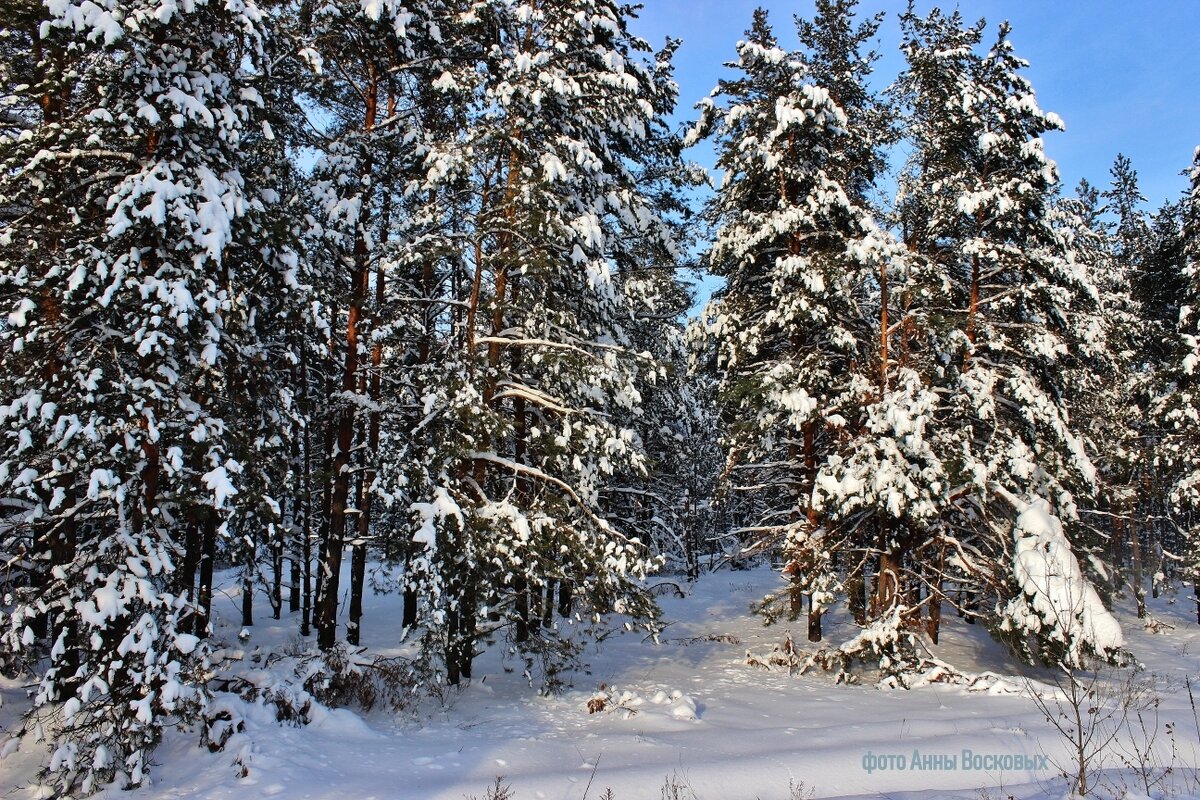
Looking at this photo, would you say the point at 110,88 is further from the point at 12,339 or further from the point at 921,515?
the point at 921,515

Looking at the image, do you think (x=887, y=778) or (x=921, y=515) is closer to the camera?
(x=887, y=778)

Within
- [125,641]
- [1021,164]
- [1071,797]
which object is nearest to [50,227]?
[125,641]

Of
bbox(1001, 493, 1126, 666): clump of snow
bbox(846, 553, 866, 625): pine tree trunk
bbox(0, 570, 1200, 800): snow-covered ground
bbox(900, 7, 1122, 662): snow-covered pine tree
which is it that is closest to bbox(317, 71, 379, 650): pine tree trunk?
bbox(0, 570, 1200, 800): snow-covered ground

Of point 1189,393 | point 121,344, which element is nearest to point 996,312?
point 1189,393

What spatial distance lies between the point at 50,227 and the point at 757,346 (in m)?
11.9

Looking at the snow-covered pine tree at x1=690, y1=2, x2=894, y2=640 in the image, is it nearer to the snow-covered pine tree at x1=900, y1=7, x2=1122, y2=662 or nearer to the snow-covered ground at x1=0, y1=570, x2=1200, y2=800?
the snow-covered pine tree at x1=900, y1=7, x2=1122, y2=662

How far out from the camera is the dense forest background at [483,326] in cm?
715

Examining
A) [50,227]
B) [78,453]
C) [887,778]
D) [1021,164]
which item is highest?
[1021,164]

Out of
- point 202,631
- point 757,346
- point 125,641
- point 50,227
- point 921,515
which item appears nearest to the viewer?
point 125,641

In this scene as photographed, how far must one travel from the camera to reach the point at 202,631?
884 cm

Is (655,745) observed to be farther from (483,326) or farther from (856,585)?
(483,326)

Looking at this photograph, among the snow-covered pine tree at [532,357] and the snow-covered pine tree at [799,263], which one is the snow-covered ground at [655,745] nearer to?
the snow-covered pine tree at [532,357]

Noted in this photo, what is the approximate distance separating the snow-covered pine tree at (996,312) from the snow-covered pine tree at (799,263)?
1574 mm

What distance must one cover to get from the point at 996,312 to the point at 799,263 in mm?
5100
